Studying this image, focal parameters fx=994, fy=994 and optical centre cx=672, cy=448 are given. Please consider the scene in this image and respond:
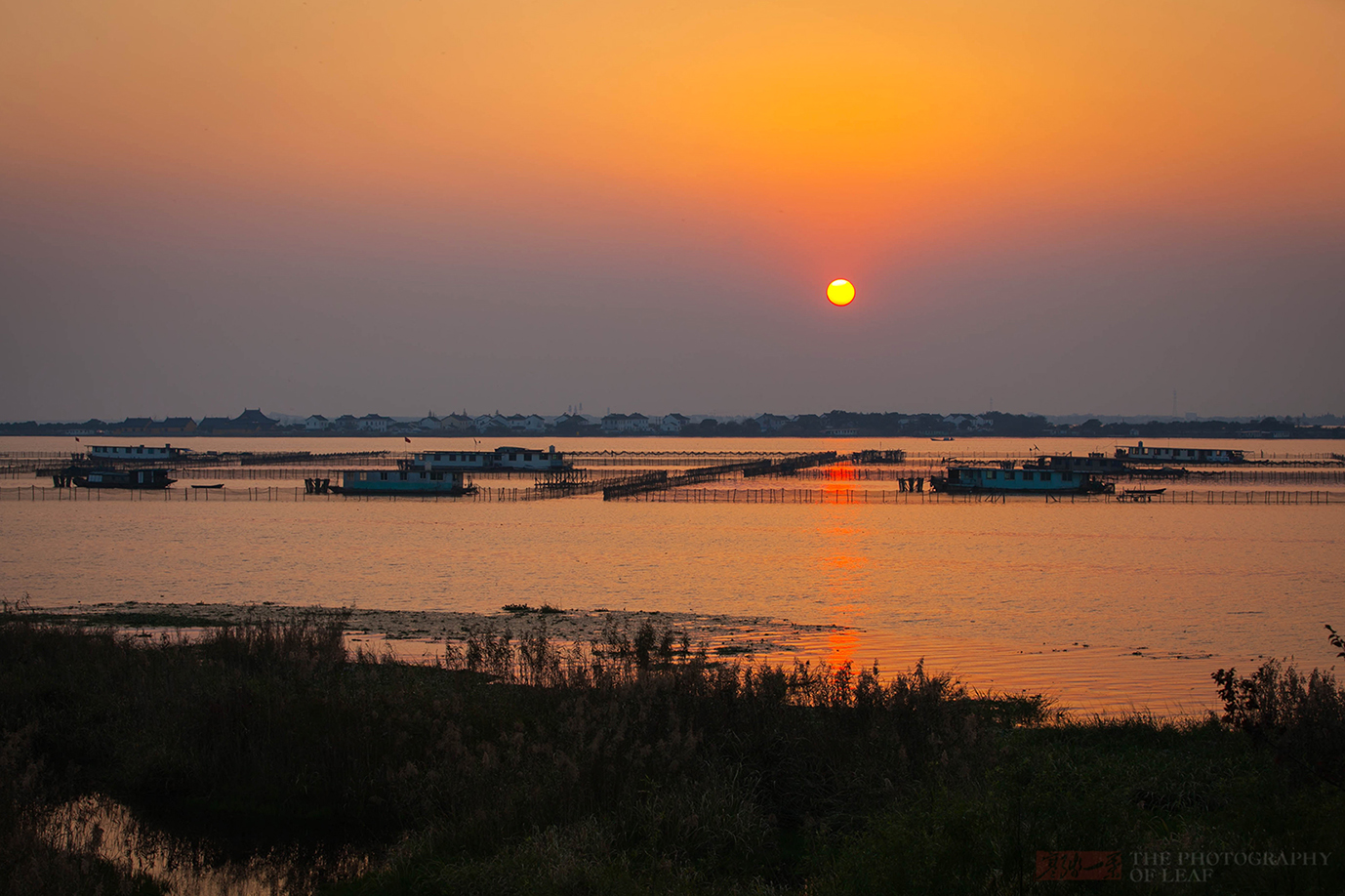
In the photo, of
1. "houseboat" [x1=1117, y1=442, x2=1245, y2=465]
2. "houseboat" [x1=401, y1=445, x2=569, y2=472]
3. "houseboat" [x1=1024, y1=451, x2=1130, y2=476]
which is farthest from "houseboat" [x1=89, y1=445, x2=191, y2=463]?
"houseboat" [x1=1117, y1=442, x2=1245, y2=465]

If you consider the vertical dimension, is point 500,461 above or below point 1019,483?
above

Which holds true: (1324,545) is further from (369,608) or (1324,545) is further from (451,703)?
(451,703)

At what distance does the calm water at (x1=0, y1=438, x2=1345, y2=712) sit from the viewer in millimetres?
22531

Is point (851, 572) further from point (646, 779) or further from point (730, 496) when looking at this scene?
point (730, 496)

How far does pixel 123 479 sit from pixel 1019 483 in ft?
249

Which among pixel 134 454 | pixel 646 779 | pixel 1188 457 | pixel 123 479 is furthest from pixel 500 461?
pixel 646 779

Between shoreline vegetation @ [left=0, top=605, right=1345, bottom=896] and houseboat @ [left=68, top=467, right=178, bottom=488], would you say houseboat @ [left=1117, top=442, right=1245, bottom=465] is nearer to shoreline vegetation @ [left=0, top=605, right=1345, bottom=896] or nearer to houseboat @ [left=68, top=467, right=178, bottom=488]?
houseboat @ [left=68, top=467, right=178, bottom=488]

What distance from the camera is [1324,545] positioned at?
46406 mm

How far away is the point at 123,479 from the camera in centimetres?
8488

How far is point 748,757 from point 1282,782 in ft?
16.1

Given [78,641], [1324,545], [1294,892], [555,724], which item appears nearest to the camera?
[1294,892]

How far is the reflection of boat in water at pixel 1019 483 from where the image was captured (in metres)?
81.4

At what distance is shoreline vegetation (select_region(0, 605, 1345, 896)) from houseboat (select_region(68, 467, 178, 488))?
77711 mm

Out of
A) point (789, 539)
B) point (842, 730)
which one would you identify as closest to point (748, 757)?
point (842, 730)
